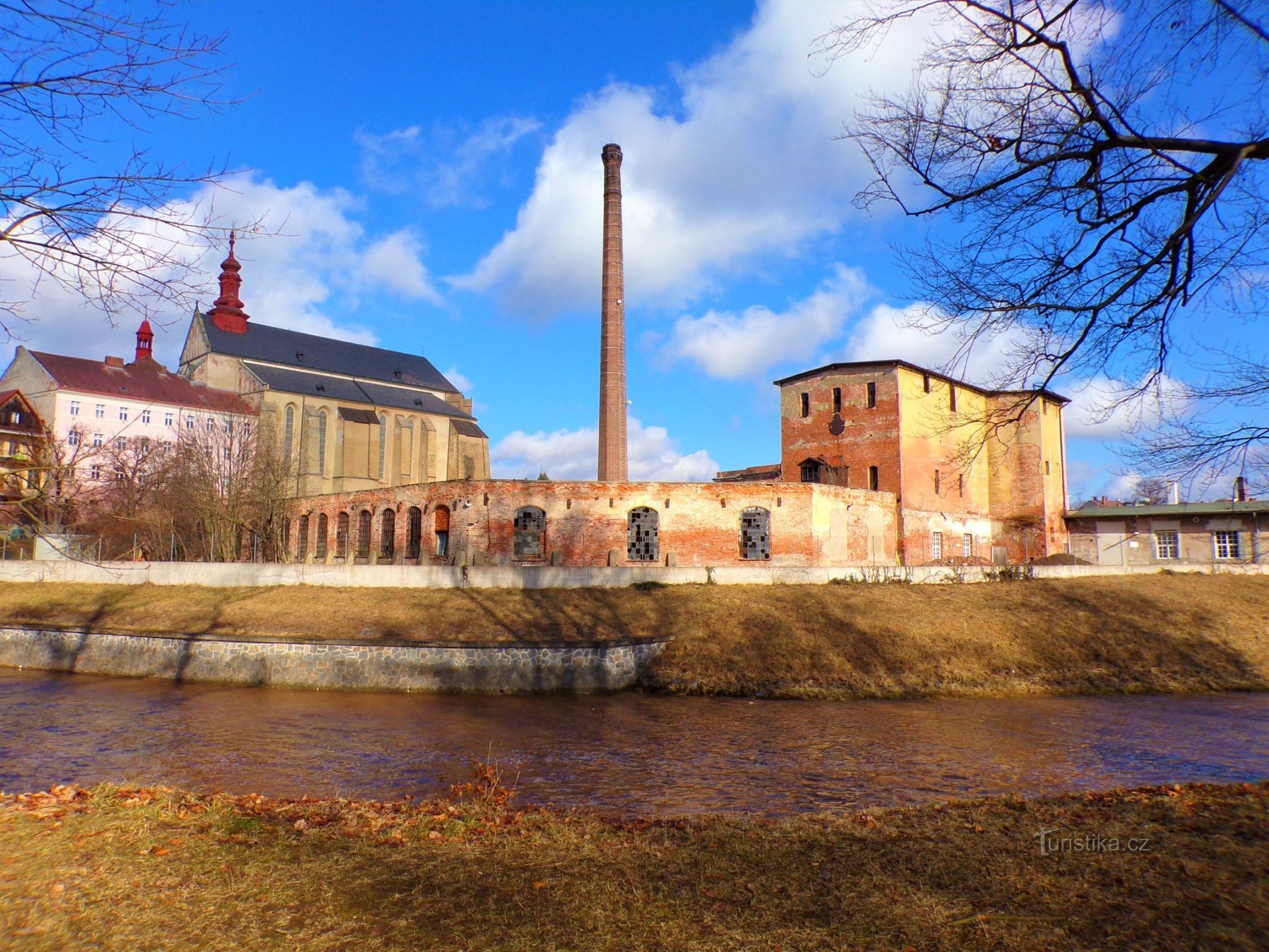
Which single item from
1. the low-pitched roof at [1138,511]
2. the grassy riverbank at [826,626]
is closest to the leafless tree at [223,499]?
the grassy riverbank at [826,626]

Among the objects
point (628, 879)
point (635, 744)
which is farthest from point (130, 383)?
point (628, 879)

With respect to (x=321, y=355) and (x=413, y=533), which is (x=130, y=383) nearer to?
(x=321, y=355)

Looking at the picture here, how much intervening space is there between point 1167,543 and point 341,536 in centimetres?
3642

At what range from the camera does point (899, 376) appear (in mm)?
31859

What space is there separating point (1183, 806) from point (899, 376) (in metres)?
28.4

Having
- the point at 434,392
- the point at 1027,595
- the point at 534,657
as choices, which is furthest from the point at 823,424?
the point at 434,392

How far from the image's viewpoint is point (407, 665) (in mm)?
16188

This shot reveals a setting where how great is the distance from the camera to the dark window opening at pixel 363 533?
107 ft

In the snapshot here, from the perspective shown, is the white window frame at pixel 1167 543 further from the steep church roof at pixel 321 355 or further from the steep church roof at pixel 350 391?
the steep church roof at pixel 321 355

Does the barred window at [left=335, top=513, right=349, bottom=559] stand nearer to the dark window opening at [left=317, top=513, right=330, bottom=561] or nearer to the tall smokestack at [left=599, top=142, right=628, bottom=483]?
the dark window opening at [left=317, top=513, right=330, bottom=561]

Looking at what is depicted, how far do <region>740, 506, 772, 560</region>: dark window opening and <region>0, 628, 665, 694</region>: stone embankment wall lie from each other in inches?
397

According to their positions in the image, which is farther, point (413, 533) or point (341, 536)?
point (341, 536)

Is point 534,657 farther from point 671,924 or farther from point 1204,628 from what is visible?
point 1204,628

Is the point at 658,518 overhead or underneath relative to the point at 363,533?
overhead
